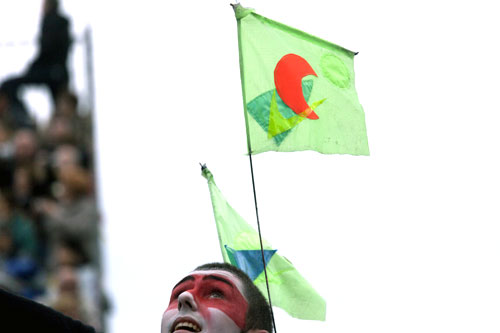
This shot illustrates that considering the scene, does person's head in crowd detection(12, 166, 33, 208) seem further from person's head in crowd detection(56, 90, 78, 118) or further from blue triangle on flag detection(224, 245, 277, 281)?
blue triangle on flag detection(224, 245, 277, 281)

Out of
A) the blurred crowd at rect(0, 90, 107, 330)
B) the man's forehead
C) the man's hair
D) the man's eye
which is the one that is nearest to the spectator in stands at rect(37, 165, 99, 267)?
the blurred crowd at rect(0, 90, 107, 330)

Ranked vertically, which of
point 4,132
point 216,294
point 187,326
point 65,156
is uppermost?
point 4,132

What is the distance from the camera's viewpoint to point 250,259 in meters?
6.62

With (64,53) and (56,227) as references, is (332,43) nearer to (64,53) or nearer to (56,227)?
(56,227)

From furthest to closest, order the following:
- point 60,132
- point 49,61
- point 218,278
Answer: point 49,61
point 60,132
point 218,278

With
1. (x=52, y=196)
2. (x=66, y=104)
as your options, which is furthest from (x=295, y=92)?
(x=66, y=104)

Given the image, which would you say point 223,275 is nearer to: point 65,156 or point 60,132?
point 65,156

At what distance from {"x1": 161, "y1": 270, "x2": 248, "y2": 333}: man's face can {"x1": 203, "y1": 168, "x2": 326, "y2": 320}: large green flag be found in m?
0.77

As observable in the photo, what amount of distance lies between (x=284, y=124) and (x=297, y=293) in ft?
3.09

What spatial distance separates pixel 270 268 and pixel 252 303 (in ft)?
2.91

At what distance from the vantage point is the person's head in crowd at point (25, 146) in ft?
37.7

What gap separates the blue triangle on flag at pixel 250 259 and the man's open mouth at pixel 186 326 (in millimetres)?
1070

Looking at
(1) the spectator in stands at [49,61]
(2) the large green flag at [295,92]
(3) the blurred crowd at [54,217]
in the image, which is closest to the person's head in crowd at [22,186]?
(3) the blurred crowd at [54,217]

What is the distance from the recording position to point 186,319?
552 centimetres
